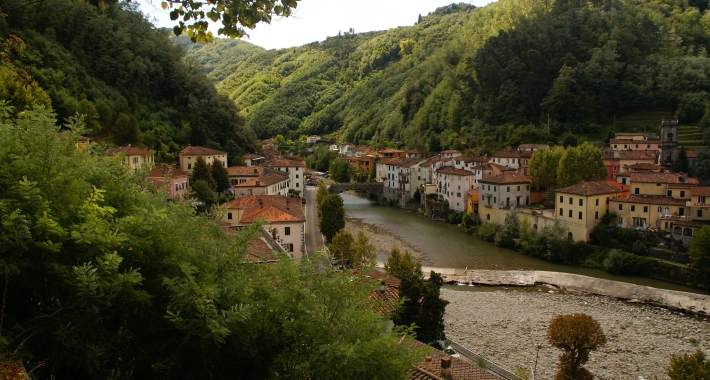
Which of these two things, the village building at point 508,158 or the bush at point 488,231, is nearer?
the bush at point 488,231

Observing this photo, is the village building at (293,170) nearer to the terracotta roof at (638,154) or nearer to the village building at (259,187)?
the village building at (259,187)

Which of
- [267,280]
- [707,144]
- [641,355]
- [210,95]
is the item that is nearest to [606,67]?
[707,144]

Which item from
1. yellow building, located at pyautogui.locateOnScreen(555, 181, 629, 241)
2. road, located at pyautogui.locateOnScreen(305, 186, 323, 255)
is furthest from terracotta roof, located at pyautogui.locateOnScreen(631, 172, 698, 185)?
road, located at pyautogui.locateOnScreen(305, 186, 323, 255)

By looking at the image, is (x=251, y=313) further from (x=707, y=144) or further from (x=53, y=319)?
(x=707, y=144)

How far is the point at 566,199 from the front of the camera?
33.6m

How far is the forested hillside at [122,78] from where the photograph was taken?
147ft

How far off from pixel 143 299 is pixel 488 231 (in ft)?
114

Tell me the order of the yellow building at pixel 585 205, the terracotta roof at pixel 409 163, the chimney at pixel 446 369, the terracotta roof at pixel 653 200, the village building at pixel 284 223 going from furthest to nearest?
the terracotta roof at pixel 409 163
the yellow building at pixel 585 205
the terracotta roof at pixel 653 200
the village building at pixel 284 223
the chimney at pixel 446 369

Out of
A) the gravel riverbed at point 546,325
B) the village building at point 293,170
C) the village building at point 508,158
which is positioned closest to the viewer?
the gravel riverbed at point 546,325

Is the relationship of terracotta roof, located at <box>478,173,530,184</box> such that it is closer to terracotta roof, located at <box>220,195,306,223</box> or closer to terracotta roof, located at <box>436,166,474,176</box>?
terracotta roof, located at <box>436,166,474,176</box>

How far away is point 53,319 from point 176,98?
5879 centimetres

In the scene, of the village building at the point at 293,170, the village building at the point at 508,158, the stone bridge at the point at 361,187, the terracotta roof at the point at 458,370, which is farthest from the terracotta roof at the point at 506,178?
the terracotta roof at the point at 458,370

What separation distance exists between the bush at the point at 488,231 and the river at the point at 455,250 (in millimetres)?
452

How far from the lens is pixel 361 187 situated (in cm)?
5819
